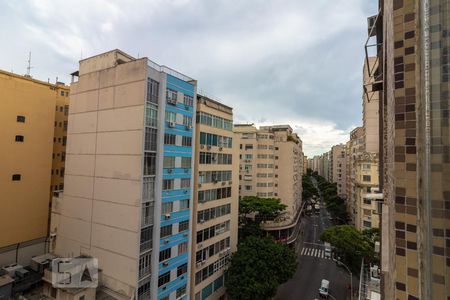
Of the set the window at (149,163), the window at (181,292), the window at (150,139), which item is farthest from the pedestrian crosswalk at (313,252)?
the window at (150,139)

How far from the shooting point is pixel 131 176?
18.0 metres

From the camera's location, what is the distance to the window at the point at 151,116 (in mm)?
18106

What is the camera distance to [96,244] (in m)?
19.7

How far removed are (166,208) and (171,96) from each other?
9230 mm

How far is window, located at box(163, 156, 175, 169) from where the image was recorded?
19.3 m

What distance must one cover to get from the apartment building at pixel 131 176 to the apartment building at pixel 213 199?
4.02 ft

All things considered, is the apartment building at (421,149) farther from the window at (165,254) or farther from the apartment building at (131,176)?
the window at (165,254)

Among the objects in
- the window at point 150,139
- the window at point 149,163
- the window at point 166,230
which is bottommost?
the window at point 166,230

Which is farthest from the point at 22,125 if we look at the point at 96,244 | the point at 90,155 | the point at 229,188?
the point at 229,188

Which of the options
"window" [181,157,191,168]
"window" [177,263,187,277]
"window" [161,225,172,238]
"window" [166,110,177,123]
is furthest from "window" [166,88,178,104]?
"window" [177,263,187,277]

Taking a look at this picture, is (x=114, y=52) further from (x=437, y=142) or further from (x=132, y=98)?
(x=437, y=142)

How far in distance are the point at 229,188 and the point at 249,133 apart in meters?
19.5

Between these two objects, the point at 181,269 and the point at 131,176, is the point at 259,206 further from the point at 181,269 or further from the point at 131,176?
the point at 131,176

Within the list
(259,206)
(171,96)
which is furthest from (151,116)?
(259,206)
